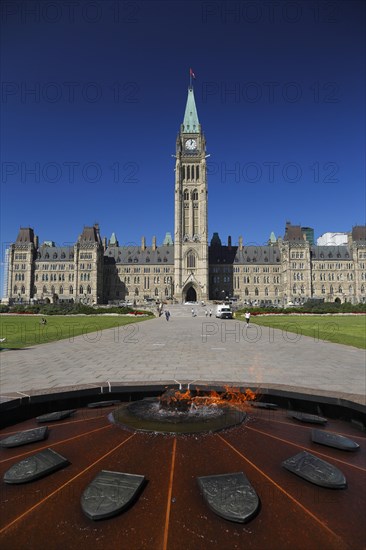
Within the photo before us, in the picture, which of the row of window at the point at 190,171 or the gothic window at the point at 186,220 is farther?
the row of window at the point at 190,171

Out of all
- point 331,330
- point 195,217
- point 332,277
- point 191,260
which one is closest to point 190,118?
point 195,217

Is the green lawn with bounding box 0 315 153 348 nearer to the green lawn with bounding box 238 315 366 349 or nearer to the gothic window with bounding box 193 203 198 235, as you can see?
the green lawn with bounding box 238 315 366 349

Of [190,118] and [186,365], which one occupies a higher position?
[190,118]

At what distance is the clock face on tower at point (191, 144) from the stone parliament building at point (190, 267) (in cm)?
29

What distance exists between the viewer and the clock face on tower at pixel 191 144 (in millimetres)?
106625

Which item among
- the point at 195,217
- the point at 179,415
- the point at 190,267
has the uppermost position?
the point at 195,217

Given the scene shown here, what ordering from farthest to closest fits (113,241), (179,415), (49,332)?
(113,241) < (49,332) < (179,415)

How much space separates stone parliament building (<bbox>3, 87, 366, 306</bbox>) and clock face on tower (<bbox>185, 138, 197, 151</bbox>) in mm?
288

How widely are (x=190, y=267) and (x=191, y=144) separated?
125ft

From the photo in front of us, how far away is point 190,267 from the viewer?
102 m

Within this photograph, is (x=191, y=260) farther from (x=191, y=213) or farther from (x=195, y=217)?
(x=191, y=213)

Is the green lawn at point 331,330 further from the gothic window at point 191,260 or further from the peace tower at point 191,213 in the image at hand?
the gothic window at point 191,260

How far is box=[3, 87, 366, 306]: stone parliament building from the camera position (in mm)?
103381

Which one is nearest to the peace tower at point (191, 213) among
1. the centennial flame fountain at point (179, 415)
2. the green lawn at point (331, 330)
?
the green lawn at point (331, 330)
